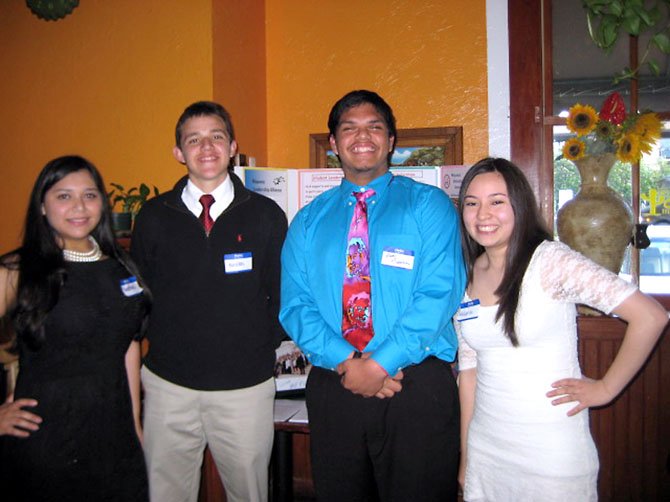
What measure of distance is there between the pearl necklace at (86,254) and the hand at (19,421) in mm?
484

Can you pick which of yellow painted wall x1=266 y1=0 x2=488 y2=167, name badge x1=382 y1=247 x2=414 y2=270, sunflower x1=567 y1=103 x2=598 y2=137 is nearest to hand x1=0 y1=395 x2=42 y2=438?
name badge x1=382 y1=247 x2=414 y2=270

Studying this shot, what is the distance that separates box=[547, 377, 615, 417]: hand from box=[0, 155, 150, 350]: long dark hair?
62.5 inches

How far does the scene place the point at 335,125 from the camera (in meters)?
1.88

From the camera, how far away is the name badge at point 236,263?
190cm

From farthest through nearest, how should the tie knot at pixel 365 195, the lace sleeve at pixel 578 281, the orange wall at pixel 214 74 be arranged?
the orange wall at pixel 214 74 < the tie knot at pixel 365 195 < the lace sleeve at pixel 578 281

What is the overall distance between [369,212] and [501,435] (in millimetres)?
854

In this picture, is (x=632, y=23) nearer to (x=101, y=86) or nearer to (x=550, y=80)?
(x=550, y=80)

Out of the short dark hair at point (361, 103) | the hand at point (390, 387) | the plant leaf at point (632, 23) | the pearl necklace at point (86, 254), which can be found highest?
the plant leaf at point (632, 23)

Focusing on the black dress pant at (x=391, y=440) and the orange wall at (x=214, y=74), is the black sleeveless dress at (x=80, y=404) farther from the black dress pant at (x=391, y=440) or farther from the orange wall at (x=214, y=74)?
the orange wall at (x=214, y=74)

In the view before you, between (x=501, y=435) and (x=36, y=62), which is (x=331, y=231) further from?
(x=36, y=62)

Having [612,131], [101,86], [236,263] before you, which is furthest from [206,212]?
[612,131]

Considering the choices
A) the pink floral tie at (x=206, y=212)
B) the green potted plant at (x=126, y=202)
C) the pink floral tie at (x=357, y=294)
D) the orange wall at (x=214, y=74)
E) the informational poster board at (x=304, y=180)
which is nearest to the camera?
the pink floral tie at (x=357, y=294)

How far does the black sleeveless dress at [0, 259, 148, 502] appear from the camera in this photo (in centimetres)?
157

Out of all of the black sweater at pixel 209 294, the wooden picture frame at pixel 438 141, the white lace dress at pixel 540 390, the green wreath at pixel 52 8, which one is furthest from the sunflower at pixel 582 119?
the green wreath at pixel 52 8
